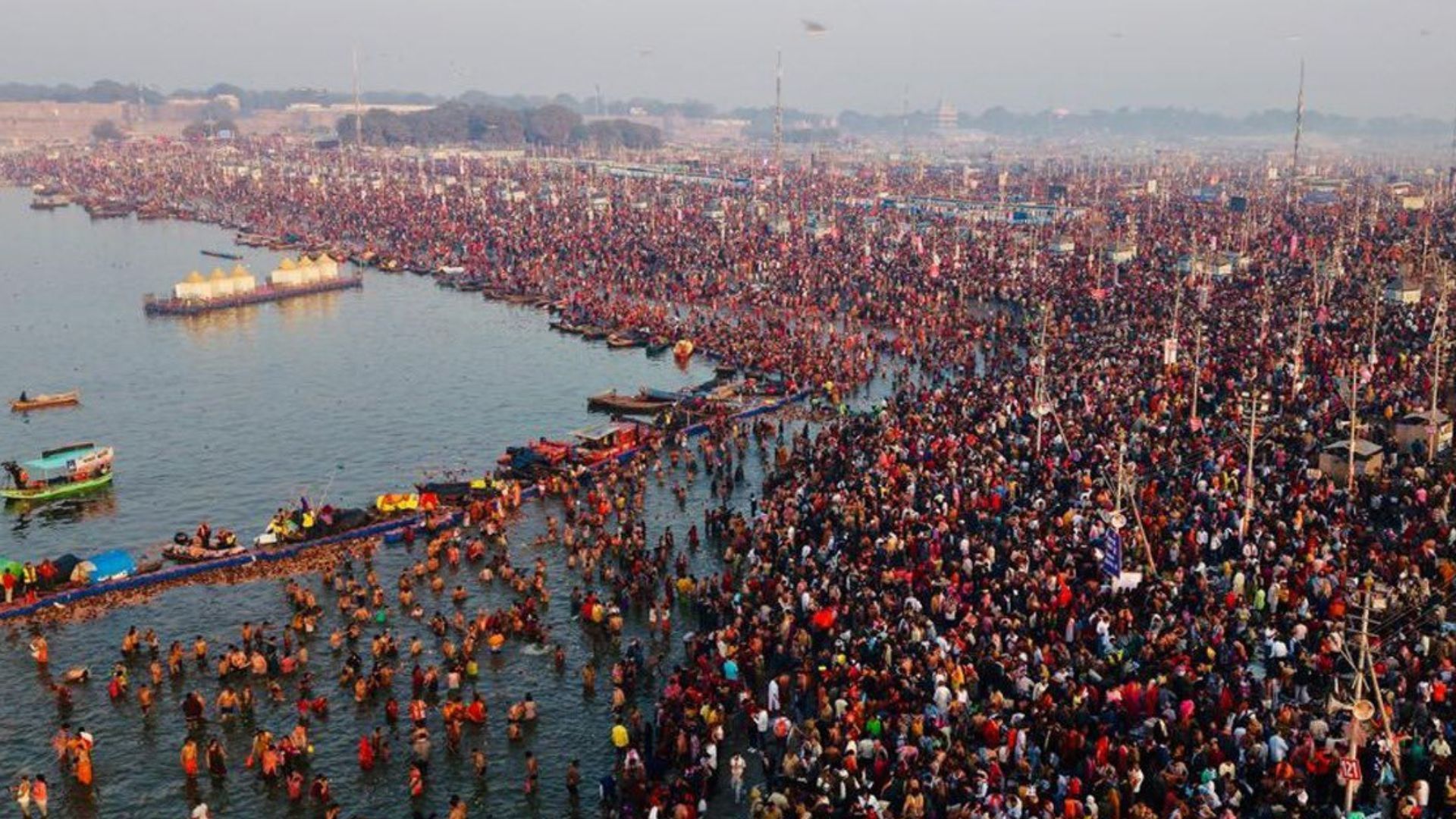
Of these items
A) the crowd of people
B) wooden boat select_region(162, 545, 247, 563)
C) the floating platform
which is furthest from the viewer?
the floating platform

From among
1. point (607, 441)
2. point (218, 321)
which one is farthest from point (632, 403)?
point (218, 321)

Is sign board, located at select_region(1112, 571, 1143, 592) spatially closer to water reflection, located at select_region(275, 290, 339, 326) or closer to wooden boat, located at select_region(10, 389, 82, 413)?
wooden boat, located at select_region(10, 389, 82, 413)

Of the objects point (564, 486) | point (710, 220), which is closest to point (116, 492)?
point (564, 486)

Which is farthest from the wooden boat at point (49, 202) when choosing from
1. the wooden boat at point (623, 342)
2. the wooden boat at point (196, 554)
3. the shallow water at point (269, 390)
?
the wooden boat at point (196, 554)

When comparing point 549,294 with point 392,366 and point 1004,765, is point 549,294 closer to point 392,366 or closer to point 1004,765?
point 392,366

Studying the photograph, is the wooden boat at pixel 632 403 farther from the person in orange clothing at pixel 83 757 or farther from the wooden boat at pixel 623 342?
the person in orange clothing at pixel 83 757

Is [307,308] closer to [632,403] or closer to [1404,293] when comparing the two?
[632,403]

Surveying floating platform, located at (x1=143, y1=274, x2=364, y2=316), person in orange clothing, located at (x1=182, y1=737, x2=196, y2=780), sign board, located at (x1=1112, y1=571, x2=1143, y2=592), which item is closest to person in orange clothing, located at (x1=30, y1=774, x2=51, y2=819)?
person in orange clothing, located at (x1=182, y1=737, x2=196, y2=780)
